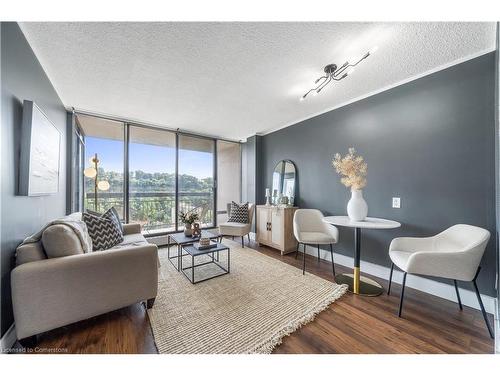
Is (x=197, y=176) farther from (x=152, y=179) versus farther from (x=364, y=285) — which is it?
(x=364, y=285)

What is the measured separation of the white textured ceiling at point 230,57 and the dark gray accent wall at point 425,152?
0.69 ft

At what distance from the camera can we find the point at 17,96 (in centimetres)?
138

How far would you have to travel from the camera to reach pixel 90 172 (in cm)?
306

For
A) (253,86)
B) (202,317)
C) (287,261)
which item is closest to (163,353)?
(202,317)

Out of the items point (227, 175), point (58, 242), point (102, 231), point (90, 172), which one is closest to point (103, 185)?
point (90, 172)

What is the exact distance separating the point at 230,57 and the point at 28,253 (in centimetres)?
217

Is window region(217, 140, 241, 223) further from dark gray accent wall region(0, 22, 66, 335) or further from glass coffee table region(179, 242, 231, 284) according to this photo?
dark gray accent wall region(0, 22, 66, 335)

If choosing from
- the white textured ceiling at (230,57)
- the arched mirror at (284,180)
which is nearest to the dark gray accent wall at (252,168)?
the arched mirror at (284,180)

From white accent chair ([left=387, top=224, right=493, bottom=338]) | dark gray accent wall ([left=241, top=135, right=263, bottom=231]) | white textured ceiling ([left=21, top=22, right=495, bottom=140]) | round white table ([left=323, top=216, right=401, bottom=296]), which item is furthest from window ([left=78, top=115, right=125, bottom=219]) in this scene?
white accent chair ([left=387, top=224, right=493, bottom=338])

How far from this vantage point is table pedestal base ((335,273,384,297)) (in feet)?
6.41

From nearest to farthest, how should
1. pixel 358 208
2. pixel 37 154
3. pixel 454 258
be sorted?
pixel 454 258
pixel 37 154
pixel 358 208

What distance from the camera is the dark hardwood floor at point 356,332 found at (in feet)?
4.15

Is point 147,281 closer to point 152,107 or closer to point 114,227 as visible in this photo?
point 114,227

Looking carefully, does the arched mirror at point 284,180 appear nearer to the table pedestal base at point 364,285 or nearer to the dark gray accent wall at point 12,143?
the table pedestal base at point 364,285
